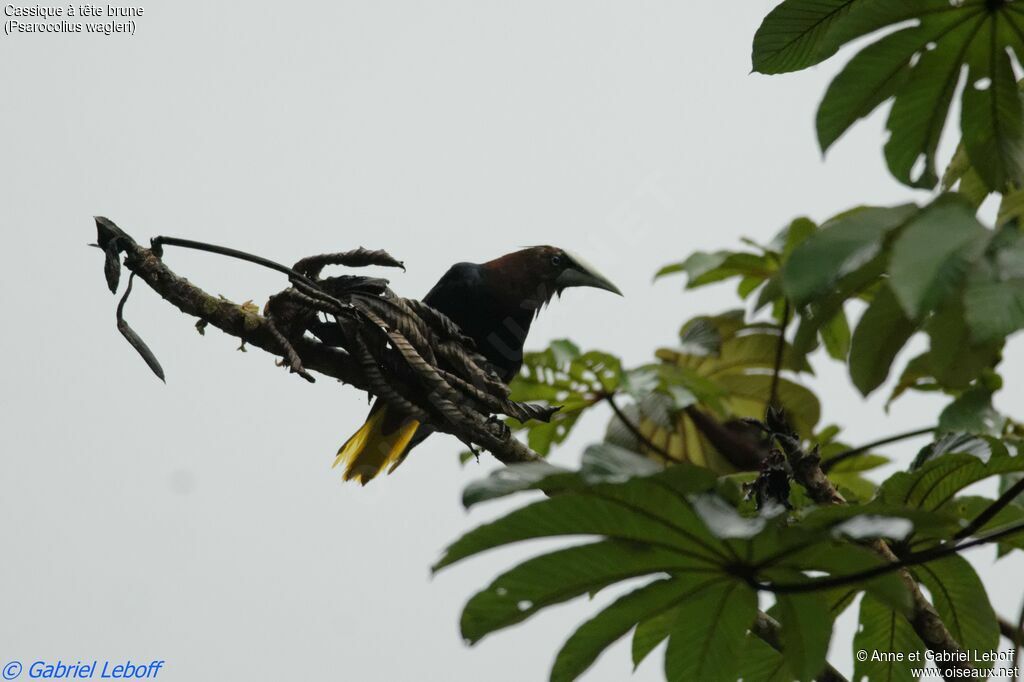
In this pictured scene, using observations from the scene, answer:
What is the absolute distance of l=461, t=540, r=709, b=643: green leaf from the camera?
1369mm

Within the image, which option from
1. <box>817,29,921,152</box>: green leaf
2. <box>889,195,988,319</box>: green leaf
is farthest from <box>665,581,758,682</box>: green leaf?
<box>817,29,921,152</box>: green leaf

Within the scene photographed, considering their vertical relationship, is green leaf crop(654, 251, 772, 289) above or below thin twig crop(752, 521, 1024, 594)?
above

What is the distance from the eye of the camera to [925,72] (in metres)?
1.72

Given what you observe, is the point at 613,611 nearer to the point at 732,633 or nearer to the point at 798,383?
the point at 732,633

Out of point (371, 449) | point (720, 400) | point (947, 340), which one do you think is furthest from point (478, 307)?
point (947, 340)

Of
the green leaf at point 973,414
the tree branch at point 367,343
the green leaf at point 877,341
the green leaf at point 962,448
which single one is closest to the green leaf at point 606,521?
the tree branch at point 367,343

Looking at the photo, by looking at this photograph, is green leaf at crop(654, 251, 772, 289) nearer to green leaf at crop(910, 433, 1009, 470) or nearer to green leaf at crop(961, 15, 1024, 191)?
green leaf at crop(910, 433, 1009, 470)

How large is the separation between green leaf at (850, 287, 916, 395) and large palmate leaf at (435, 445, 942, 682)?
0.82 ft

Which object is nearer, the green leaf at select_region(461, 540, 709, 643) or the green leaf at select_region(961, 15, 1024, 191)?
the green leaf at select_region(461, 540, 709, 643)

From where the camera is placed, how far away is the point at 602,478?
1.16m

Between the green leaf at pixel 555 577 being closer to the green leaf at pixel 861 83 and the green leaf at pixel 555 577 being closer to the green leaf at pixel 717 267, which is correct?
the green leaf at pixel 861 83

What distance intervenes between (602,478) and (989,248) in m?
0.51

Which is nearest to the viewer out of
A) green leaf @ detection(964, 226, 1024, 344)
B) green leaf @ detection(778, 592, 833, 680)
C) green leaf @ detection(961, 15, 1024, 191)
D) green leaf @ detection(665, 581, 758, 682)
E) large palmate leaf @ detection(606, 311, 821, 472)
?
green leaf @ detection(964, 226, 1024, 344)

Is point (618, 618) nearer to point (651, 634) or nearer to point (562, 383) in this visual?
point (651, 634)
